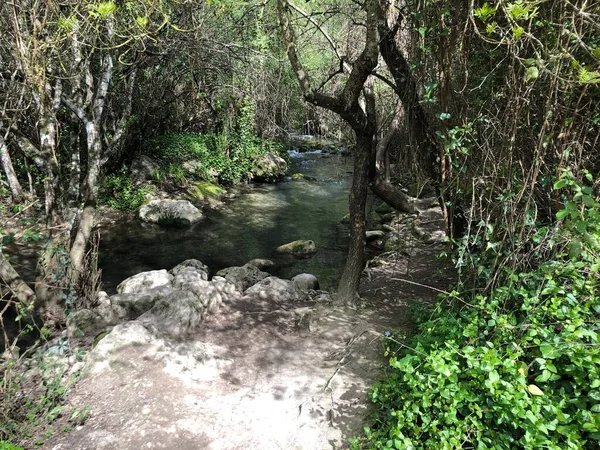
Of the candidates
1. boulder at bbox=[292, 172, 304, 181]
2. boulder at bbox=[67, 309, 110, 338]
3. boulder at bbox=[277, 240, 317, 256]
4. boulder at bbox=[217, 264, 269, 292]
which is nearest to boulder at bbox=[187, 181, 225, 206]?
boulder at bbox=[292, 172, 304, 181]

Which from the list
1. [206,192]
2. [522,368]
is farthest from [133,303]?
[206,192]

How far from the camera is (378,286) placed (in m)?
6.28

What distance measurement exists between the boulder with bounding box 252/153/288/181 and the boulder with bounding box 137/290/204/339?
10975 millimetres

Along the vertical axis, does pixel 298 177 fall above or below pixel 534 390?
below

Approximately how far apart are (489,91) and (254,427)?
11.5 feet

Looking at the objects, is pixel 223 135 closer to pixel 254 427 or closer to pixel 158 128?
pixel 158 128

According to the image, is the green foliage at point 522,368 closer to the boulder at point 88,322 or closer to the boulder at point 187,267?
the boulder at point 88,322

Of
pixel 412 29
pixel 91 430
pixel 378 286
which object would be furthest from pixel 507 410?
pixel 378 286

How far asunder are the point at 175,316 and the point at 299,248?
16.1ft

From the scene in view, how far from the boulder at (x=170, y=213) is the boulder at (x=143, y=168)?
1530mm

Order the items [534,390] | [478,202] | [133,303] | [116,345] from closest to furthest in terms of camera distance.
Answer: [534,390] → [478,202] → [116,345] → [133,303]

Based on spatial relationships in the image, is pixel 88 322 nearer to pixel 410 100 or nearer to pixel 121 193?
pixel 410 100

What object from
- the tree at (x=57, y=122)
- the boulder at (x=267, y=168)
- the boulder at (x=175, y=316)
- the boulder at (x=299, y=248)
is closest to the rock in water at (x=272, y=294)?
the boulder at (x=175, y=316)

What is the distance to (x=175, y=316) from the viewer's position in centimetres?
476
